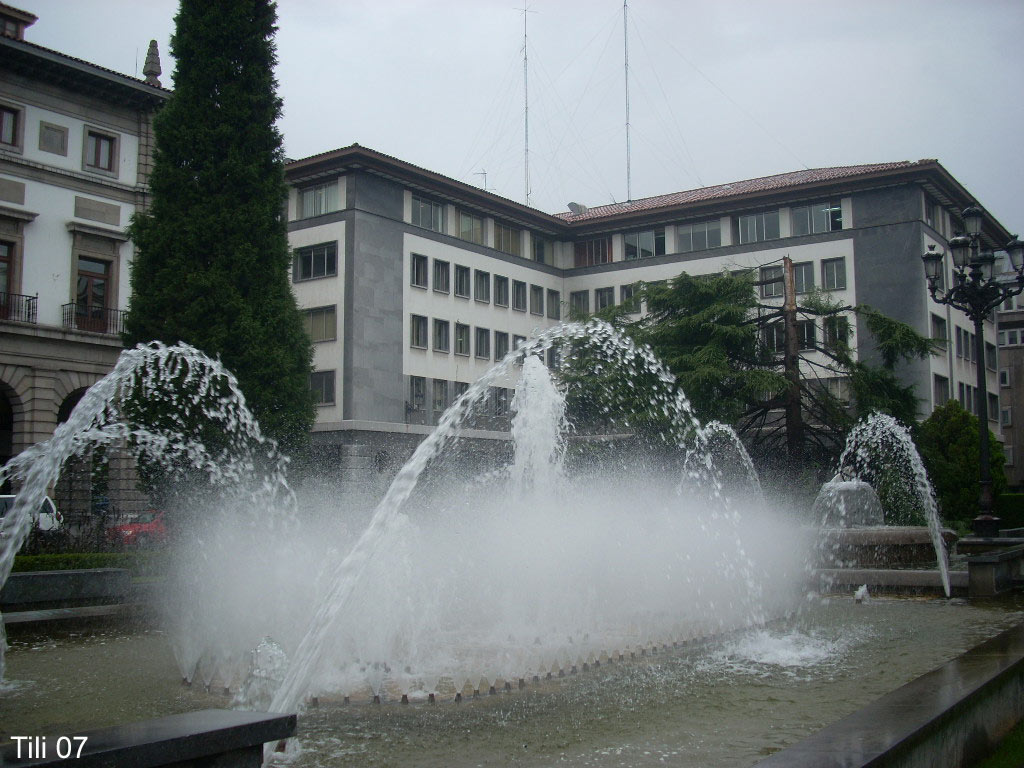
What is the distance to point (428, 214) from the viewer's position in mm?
43156

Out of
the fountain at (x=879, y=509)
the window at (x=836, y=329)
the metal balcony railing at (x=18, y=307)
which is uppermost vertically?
the metal balcony railing at (x=18, y=307)

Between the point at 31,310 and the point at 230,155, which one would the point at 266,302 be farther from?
the point at 31,310

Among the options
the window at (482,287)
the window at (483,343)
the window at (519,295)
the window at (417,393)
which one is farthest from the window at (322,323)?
the window at (519,295)

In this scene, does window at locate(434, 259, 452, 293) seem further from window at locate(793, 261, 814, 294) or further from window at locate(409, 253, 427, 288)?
window at locate(793, 261, 814, 294)

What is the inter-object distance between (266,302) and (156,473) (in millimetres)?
4949

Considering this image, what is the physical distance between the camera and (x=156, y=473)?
2153 cm

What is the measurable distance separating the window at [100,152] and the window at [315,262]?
1077cm

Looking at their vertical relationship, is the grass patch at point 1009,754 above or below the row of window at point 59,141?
below

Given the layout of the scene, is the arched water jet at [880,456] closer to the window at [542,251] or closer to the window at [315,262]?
the window at [315,262]

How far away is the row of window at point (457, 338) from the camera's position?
138ft

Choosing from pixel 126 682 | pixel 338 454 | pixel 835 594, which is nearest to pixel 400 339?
pixel 338 454

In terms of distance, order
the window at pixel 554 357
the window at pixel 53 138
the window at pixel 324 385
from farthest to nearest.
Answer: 1. the window at pixel 554 357
2. the window at pixel 324 385
3. the window at pixel 53 138

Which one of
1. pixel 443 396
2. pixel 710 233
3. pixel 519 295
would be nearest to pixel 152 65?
pixel 443 396

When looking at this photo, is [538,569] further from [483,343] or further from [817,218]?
[817,218]
